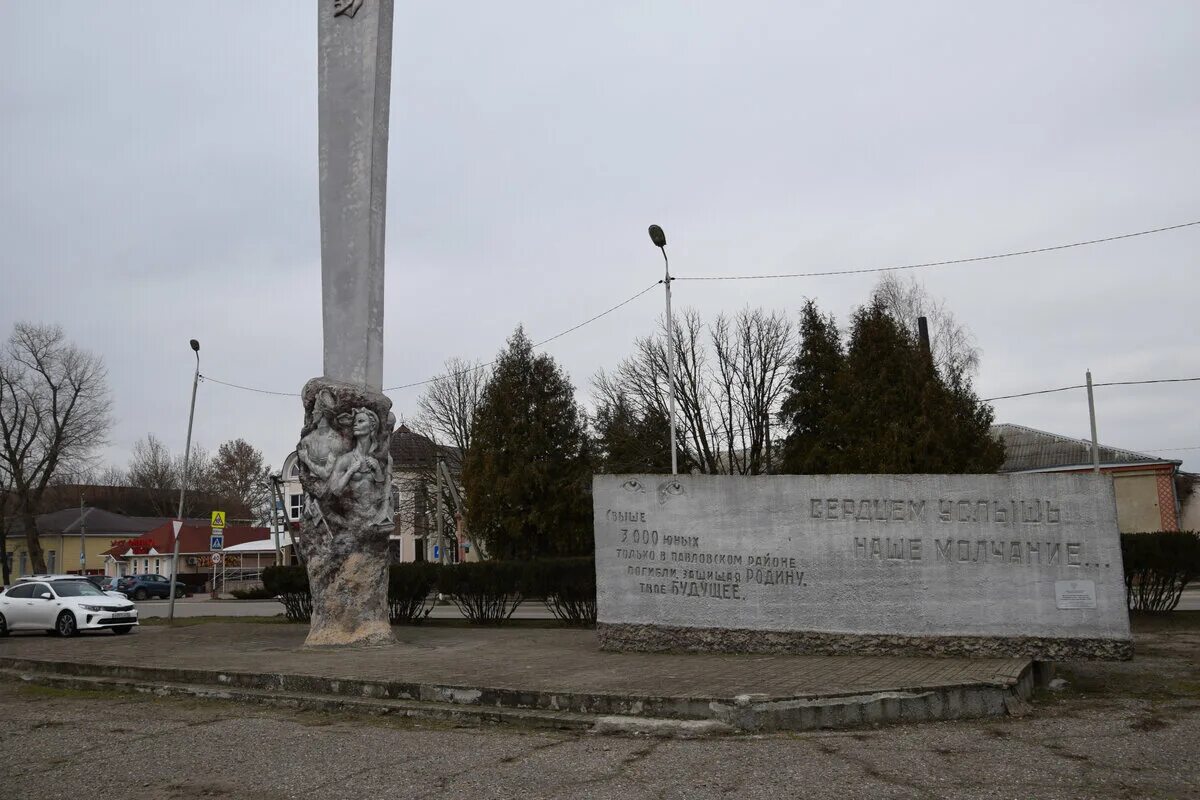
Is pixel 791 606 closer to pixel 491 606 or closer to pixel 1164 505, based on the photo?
pixel 491 606

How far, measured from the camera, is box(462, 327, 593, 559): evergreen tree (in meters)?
38.1

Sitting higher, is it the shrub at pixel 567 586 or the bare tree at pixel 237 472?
the bare tree at pixel 237 472

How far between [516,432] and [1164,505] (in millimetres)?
27865

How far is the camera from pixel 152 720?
9258 millimetres

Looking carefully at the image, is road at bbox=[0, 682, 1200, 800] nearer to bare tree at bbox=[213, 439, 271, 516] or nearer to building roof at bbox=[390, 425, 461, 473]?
building roof at bbox=[390, 425, 461, 473]

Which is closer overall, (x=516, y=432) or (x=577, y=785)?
(x=577, y=785)

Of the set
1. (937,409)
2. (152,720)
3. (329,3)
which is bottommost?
(152,720)

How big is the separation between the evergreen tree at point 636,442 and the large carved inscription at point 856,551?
21.9 metres

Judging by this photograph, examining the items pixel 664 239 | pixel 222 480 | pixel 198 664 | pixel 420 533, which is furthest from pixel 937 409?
pixel 222 480

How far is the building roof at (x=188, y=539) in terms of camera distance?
58781mm

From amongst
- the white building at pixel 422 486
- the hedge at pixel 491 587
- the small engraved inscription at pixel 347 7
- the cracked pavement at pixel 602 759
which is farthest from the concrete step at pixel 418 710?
the white building at pixel 422 486

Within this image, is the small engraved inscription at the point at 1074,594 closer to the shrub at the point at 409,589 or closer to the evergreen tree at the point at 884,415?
the shrub at the point at 409,589

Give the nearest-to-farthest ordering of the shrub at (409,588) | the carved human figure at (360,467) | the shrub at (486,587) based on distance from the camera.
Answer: the carved human figure at (360,467) → the shrub at (486,587) → the shrub at (409,588)

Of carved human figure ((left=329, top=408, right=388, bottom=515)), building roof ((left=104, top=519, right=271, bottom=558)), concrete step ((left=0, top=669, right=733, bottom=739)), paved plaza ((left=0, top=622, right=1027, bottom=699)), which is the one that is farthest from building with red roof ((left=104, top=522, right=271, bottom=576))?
concrete step ((left=0, top=669, right=733, bottom=739))
